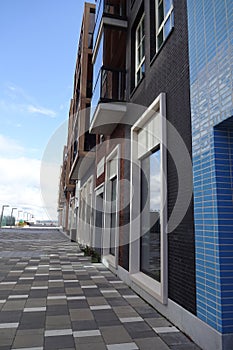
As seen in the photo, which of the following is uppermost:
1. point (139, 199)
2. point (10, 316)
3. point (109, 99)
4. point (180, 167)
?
point (109, 99)

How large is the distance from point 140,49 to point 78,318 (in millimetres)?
6466

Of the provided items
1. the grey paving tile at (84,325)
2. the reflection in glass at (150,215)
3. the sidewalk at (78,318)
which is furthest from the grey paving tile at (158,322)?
the reflection in glass at (150,215)

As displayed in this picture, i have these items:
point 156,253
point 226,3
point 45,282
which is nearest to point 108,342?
point 156,253

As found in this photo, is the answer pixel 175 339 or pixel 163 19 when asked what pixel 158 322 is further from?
pixel 163 19

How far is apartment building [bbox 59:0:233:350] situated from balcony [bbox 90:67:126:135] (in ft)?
0.16

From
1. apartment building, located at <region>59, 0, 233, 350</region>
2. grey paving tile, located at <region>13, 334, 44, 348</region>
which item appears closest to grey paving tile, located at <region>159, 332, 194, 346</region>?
apartment building, located at <region>59, 0, 233, 350</region>

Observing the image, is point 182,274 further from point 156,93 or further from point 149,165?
point 156,93

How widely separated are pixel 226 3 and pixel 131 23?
5.44m

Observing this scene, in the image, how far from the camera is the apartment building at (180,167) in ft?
9.40

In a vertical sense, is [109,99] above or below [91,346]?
above

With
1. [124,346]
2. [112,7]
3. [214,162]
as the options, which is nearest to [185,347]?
[124,346]

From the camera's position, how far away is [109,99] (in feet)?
25.5

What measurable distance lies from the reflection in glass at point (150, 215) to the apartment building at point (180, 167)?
0.02 metres

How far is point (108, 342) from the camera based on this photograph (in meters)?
3.12
